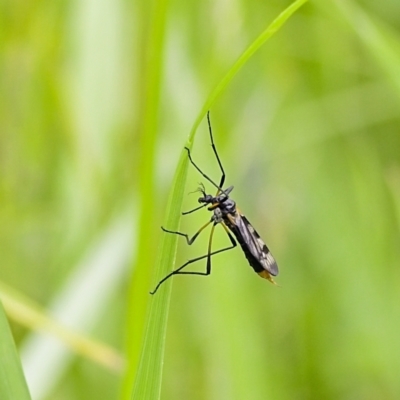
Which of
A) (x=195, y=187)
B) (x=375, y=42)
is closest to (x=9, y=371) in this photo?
(x=375, y=42)

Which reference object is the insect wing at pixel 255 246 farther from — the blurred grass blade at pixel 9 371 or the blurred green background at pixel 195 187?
the blurred grass blade at pixel 9 371

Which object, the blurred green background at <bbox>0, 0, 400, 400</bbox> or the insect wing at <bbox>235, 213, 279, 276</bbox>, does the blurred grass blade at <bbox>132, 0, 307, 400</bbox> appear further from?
the blurred green background at <bbox>0, 0, 400, 400</bbox>

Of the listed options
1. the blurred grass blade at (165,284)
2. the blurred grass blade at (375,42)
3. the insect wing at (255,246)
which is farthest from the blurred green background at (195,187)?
the blurred grass blade at (165,284)

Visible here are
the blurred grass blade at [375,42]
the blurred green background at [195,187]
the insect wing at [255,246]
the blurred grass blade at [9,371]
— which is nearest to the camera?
the blurred grass blade at [9,371]

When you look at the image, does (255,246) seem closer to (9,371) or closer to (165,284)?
(165,284)

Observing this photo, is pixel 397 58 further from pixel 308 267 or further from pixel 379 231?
pixel 308 267

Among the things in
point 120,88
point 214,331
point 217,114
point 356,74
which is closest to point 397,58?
point 214,331
